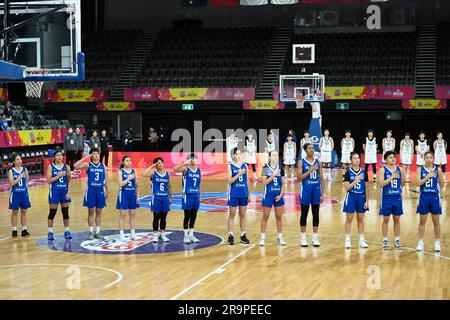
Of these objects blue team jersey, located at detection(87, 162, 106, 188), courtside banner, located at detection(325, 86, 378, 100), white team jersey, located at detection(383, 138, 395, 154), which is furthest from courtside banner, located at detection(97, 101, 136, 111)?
blue team jersey, located at detection(87, 162, 106, 188)

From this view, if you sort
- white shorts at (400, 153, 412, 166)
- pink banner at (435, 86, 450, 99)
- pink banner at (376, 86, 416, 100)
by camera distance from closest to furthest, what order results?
white shorts at (400, 153, 412, 166)
pink banner at (435, 86, 450, 99)
pink banner at (376, 86, 416, 100)

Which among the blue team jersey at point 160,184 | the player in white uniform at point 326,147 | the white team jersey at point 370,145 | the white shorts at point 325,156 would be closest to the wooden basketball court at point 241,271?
the blue team jersey at point 160,184

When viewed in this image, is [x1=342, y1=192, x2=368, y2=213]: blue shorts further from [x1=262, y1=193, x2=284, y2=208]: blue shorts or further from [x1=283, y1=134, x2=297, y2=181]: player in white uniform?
[x1=283, y1=134, x2=297, y2=181]: player in white uniform

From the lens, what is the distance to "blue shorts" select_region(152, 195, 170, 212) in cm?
1177

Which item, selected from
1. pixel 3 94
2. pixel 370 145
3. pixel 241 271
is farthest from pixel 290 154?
pixel 3 94

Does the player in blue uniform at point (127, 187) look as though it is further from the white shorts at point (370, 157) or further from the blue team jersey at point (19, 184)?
the white shorts at point (370, 157)

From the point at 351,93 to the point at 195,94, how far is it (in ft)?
21.7

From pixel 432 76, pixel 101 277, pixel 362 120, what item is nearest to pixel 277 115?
pixel 362 120

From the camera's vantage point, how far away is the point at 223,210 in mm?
16641

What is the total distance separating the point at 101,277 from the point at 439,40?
2753 centimetres

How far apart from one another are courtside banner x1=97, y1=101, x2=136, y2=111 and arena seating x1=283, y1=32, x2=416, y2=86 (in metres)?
7.11

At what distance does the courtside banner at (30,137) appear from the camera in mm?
23703

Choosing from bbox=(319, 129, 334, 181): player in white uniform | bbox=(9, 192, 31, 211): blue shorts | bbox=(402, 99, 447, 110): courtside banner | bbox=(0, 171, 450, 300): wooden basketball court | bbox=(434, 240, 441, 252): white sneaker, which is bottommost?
bbox=(0, 171, 450, 300): wooden basketball court

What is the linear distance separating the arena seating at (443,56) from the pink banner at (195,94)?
26.1 feet
